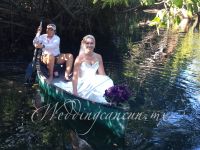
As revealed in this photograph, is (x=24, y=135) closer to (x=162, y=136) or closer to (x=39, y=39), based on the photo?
(x=162, y=136)

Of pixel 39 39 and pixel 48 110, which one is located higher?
pixel 39 39

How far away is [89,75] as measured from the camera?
9039 millimetres

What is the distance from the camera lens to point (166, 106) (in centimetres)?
1027

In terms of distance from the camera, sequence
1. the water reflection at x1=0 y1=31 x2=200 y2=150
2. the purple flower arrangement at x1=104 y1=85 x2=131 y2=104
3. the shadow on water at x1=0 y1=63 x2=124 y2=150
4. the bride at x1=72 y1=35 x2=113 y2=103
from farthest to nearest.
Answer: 1. the bride at x1=72 y1=35 x2=113 y2=103
2. the water reflection at x1=0 y1=31 x2=200 y2=150
3. the shadow on water at x1=0 y1=63 x2=124 y2=150
4. the purple flower arrangement at x1=104 y1=85 x2=131 y2=104

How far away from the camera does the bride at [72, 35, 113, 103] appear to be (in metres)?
8.60

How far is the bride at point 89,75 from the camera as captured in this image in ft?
28.2

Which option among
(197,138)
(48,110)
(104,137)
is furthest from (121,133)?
(48,110)

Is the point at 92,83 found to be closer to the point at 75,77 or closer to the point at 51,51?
the point at 75,77

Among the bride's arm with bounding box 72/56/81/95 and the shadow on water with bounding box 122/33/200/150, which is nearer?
the shadow on water with bounding box 122/33/200/150

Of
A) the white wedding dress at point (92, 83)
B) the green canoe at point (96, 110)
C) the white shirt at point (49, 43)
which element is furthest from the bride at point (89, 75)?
the white shirt at point (49, 43)

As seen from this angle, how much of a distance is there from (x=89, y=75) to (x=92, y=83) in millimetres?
294

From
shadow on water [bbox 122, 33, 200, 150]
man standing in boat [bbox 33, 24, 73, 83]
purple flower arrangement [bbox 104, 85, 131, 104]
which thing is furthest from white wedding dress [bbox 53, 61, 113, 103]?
man standing in boat [bbox 33, 24, 73, 83]

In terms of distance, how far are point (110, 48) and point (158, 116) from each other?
10746mm

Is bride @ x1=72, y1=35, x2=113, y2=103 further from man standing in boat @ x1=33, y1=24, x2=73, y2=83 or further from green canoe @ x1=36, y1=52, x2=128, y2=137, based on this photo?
man standing in boat @ x1=33, y1=24, x2=73, y2=83
